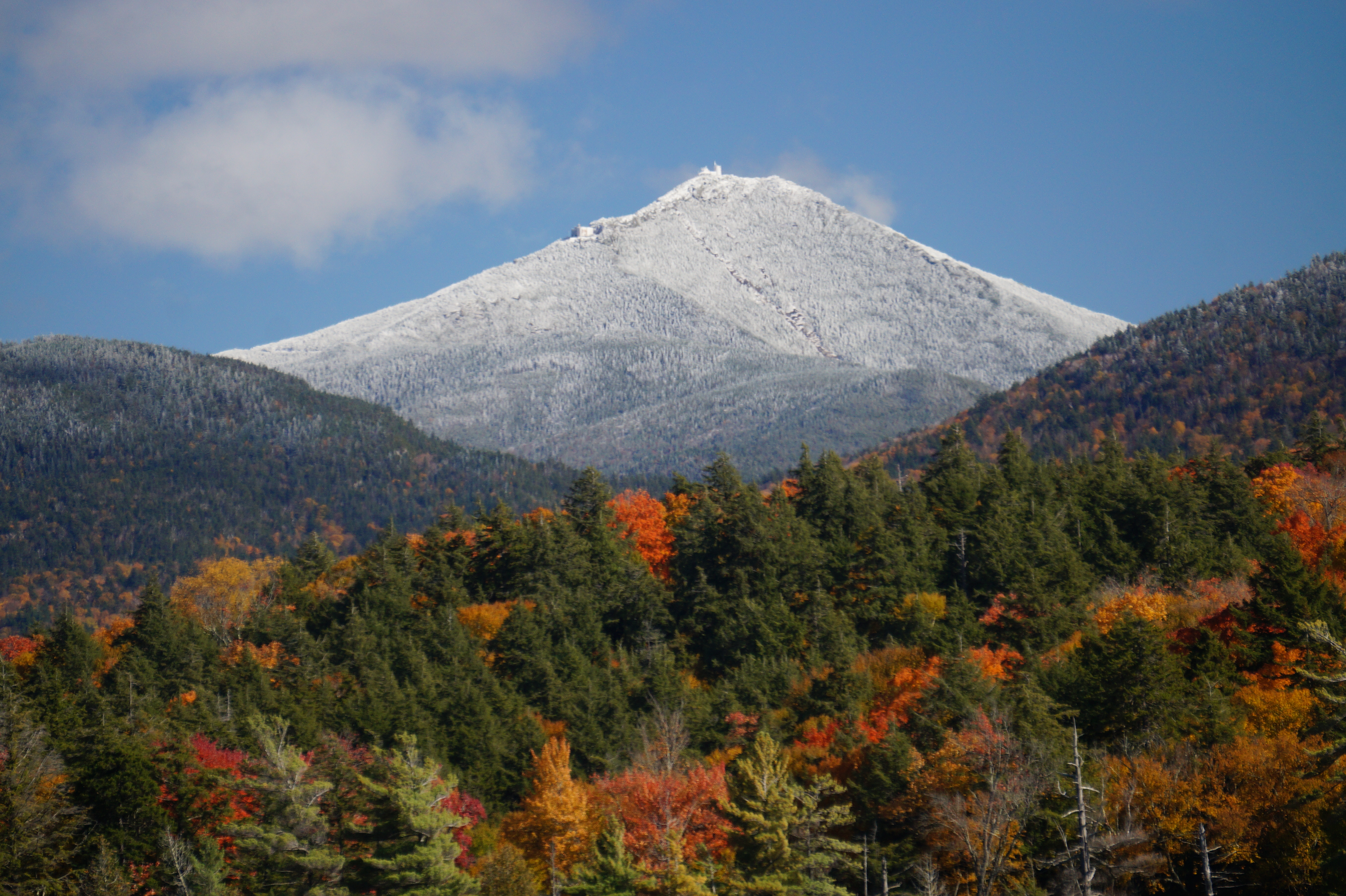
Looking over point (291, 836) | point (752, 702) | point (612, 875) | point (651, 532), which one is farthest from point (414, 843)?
point (651, 532)

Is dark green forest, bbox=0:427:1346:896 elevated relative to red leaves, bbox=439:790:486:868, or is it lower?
elevated

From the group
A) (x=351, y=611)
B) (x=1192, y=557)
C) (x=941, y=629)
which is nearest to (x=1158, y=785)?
(x=941, y=629)

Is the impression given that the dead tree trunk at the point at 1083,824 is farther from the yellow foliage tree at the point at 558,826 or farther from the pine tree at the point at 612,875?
the yellow foliage tree at the point at 558,826

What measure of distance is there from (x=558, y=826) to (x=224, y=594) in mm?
100609

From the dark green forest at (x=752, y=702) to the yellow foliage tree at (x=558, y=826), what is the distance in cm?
22

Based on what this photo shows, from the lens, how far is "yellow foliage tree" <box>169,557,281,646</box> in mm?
132125

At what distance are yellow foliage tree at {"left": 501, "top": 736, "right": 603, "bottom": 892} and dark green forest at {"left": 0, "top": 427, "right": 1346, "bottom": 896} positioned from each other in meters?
0.22

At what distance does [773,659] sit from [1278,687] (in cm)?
3165

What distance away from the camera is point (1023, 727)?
51.2 m

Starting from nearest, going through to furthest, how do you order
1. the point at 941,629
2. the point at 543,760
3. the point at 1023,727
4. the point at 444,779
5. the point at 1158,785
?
the point at 1158,785, the point at 1023,727, the point at 444,779, the point at 543,760, the point at 941,629

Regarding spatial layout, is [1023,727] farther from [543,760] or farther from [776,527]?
[776,527]

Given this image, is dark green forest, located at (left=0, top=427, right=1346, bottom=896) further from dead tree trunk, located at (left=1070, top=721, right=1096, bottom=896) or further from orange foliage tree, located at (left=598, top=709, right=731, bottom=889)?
dead tree trunk, located at (left=1070, top=721, right=1096, bottom=896)

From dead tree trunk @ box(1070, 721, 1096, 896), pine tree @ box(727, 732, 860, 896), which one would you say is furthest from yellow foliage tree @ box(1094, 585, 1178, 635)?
pine tree @ box(727, 732, 860, 896)

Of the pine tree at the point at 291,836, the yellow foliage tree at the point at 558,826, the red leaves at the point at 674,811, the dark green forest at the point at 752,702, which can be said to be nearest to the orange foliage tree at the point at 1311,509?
the dark green forest at the point at 752,702
